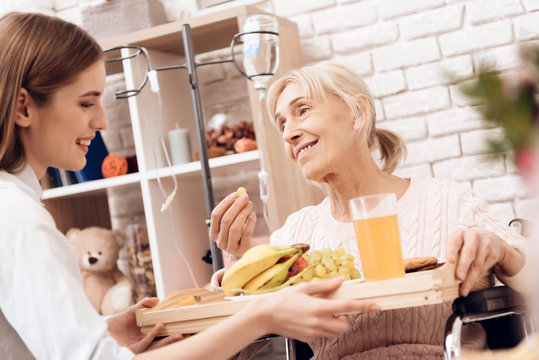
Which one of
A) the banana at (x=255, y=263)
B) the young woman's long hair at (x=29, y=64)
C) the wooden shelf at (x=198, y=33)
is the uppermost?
the wooden shelf at (x=198, y=33)

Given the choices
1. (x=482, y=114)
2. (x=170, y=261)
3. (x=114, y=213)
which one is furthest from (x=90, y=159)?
(x=482, y=114)

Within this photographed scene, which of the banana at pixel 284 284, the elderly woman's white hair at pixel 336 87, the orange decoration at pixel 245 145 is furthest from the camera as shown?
the orange decoration at pixel 245 145


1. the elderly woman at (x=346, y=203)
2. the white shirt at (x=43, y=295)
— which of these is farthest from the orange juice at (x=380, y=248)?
the white shirt at (x=43, y=295)

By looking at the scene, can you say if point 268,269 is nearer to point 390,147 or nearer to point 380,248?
point 380,248

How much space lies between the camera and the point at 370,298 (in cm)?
104

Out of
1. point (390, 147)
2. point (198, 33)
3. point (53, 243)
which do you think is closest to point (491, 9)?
point (390, 147)

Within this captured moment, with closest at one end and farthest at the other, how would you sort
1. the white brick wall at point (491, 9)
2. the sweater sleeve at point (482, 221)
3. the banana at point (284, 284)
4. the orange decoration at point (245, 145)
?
1. the banana at point (284, 284)
2. the sweater sleeve at point (482, 221)
3. the white brick wall at point (491, 9)
4. the orange decoration at point (245, 145)

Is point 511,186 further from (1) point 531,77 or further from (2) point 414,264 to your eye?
(1) point 531,77

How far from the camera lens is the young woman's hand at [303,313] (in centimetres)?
94

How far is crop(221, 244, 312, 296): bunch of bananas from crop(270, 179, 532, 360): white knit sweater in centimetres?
40

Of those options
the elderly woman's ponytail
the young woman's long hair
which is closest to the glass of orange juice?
the young woman's long hair

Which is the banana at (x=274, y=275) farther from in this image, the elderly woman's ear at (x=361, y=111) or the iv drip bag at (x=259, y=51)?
the iv drip bag at (x=259, y=51)

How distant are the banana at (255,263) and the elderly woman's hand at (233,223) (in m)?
0.29

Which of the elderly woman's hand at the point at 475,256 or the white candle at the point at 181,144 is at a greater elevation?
the white candle at the point at 181,144
